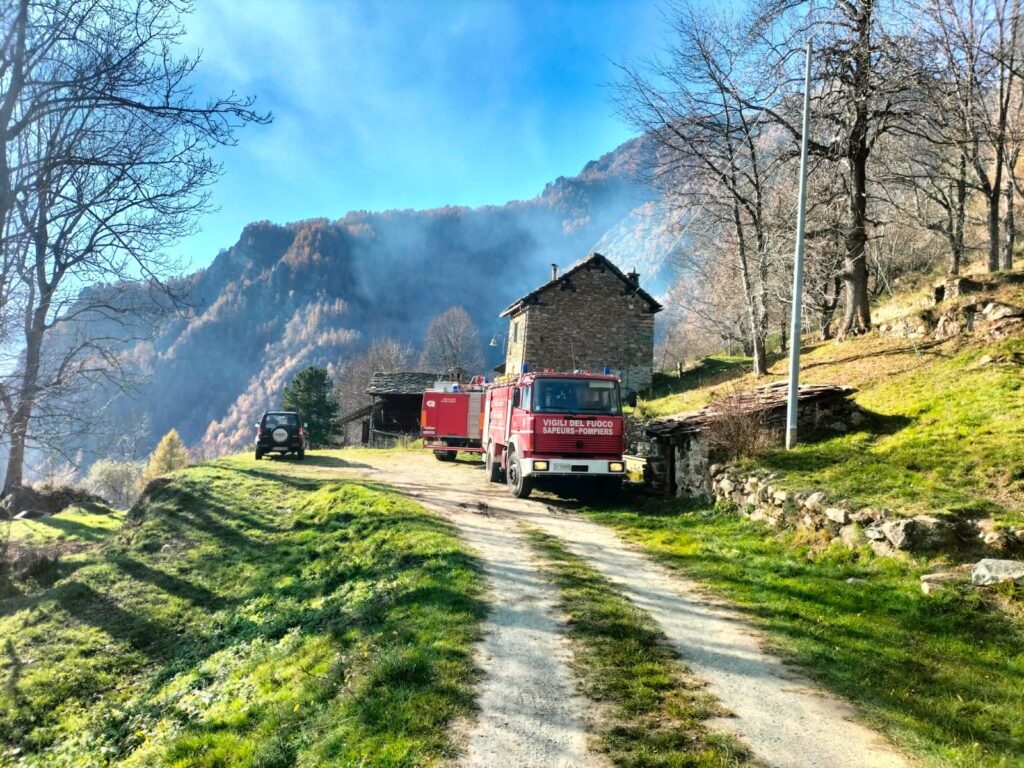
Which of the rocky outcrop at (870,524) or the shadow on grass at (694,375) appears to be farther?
the shadow on grass at (694,375)

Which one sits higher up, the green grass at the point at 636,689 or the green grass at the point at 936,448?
the green grass at the point at 936,448

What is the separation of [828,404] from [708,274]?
30.2 m

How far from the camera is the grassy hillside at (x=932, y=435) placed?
7594mm

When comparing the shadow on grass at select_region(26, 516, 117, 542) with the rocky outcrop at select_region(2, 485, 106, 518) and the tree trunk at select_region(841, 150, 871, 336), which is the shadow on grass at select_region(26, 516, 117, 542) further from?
the tree trunk at select_region(841, 150, 871, 336)

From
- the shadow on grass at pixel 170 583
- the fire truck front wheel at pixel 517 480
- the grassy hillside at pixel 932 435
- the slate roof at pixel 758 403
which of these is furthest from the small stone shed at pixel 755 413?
the shadow on grass at pixel 170 583

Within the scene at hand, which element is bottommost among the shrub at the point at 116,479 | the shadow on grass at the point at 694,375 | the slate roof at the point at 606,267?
the shrub at the point at 116,479

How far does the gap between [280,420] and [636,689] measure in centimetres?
2492

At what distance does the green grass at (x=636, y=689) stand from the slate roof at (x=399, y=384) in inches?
1411

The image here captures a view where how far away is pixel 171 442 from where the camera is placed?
72.6m

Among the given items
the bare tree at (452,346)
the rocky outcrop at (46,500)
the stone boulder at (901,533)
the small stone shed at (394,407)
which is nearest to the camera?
the stone boulder at (901,533)

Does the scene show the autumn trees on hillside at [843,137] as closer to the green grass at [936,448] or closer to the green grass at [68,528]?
the green grass at [936,448]

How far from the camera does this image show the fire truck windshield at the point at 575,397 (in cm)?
1303

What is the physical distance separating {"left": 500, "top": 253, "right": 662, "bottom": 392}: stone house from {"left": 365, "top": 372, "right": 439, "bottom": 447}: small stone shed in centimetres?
954

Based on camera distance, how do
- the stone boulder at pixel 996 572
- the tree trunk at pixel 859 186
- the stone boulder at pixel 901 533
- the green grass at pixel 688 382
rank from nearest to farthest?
the stone boulder at pixel 996 572 < the stone boulder at pixel 901 533 < the tree trunk at pixel 859 186 < the green grass at pixel 688 382
